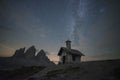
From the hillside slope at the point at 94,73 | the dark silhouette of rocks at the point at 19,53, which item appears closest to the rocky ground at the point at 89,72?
the hillside slope at the point at 94,73

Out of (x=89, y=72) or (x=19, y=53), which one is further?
(x=19, y=53)

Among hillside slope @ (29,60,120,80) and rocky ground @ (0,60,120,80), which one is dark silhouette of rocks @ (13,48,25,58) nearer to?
rocky ground @ (0,60,120,80)

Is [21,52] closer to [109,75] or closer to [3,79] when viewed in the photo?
[3,79]

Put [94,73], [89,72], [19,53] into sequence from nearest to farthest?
[94,73] < [89,72] < [19,53]

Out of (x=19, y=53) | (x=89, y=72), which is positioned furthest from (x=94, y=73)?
(x=19, y=53)

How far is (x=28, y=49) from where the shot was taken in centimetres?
10338

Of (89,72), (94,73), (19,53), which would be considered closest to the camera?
(94,73)

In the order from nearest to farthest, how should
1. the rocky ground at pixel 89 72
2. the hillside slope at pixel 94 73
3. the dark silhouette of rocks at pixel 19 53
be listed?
the hillside slope at pixel 94 73 < the rocky ground at pixel 89 72 < the dark silhouette of rocks at pixel 19 53

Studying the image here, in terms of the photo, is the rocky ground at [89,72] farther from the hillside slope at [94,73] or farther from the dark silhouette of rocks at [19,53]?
the dark silhouette of rocks at [19,53]

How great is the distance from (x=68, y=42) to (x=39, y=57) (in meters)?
76.1

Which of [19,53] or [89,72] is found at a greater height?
[19,53]

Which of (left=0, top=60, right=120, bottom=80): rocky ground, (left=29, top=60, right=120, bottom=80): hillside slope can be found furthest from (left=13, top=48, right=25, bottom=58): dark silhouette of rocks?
(left=29, top=60, right=120, bottom=80): hillside slope

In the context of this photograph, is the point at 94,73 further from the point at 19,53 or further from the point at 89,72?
the point at 19,53

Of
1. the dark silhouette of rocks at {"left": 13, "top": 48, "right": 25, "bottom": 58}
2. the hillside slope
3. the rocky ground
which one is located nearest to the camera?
the hillside slope
